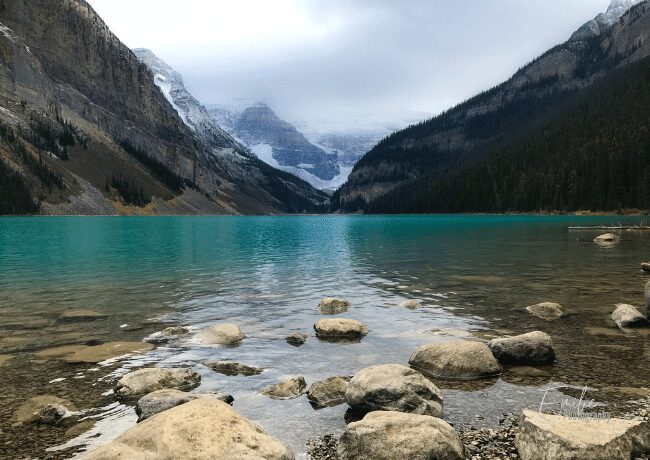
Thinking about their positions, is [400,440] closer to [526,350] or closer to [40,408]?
[526,350]

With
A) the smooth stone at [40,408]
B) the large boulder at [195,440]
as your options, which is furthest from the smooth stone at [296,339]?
the large boulder at [195,440]

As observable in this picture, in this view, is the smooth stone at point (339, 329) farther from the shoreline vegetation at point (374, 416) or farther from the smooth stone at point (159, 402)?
the smooth stone at point (159, 402)

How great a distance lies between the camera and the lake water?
11.0 meters

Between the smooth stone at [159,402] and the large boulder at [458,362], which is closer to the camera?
the smooth stone at [159,402]

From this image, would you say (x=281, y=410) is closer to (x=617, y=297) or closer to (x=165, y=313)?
(x=165, y=313)

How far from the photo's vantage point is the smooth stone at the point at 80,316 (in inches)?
795

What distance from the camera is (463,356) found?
1329 cm

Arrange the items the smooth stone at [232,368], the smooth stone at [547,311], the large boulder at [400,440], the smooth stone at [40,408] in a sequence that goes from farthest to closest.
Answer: the smooth stone at [547,311] → the smooth stone at [232,368] → the smooth stone at [40,408] → the large boulder at [400,440]

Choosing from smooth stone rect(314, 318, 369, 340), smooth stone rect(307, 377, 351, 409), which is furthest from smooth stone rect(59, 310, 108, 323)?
smooth stone rect(307, 377, 351, 409)

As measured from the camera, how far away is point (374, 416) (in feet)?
29.3

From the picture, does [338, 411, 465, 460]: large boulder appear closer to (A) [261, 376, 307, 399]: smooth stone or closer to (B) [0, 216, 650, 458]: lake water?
(B) [0, 216, 650, 458]: lake water

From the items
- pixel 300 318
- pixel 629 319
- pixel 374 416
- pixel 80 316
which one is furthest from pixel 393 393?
pixel 80 316

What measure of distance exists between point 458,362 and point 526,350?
2.26m

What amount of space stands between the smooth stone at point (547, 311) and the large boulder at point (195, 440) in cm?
1571
